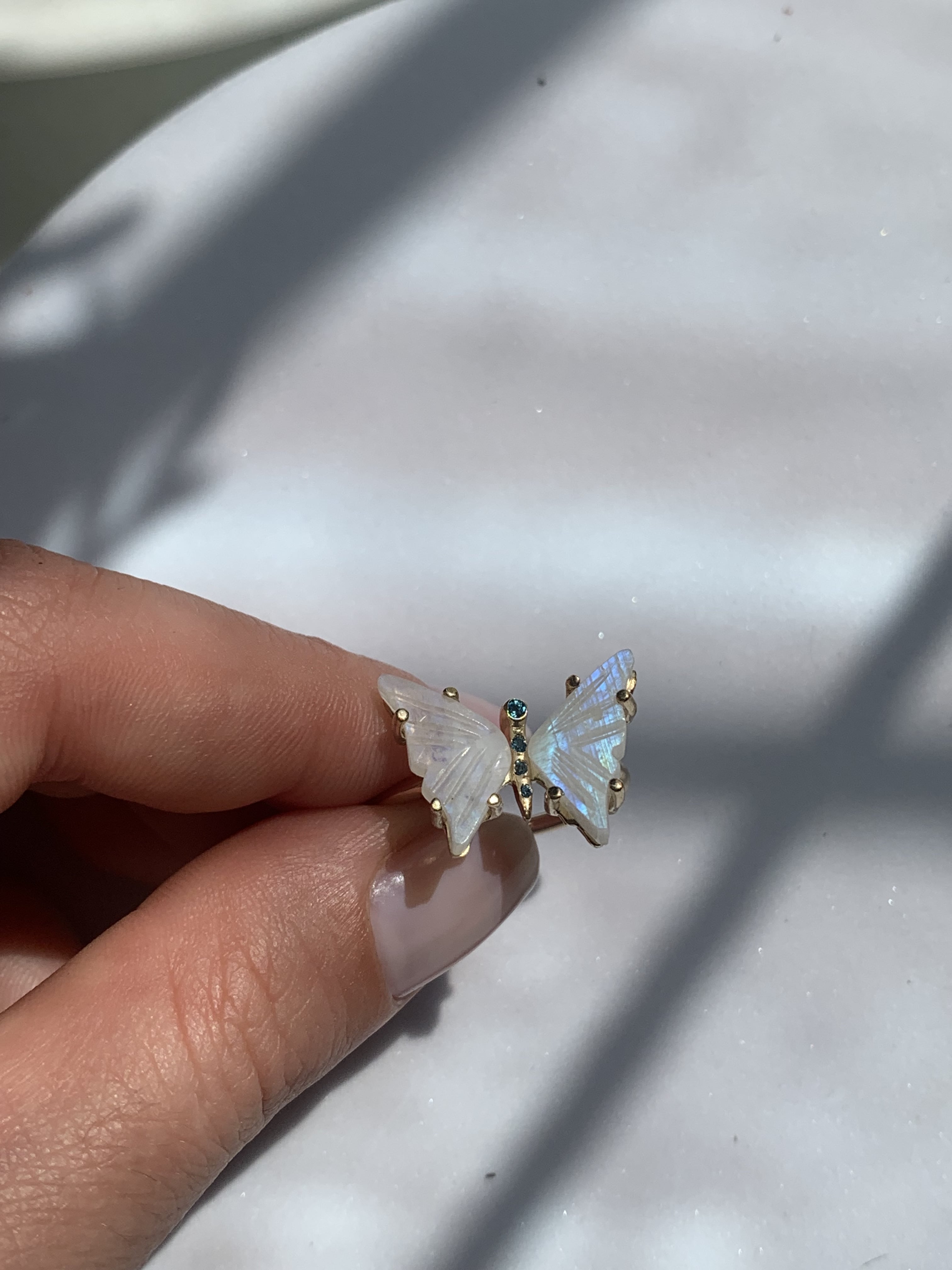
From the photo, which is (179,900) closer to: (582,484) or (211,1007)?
(211,1007)

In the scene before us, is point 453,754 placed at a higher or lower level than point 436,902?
higher

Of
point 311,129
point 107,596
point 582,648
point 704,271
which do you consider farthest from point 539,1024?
point 311,129

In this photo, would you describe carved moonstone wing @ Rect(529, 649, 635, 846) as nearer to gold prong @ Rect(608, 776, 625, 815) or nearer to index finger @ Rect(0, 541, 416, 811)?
gold prong @ Rect(608, 776, 625, 815)

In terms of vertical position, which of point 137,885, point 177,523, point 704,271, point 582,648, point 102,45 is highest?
point 102,45

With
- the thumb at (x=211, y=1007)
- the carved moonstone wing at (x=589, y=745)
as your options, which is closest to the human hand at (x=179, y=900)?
the thumb at (x=211, y=1007)

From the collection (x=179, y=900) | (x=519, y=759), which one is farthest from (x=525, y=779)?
(x=179, y=900)

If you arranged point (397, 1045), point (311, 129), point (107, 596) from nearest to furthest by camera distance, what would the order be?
point (107, 596), point (397, 1045), point (311, 129)

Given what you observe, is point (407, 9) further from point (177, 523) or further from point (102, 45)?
point (177, 523)
